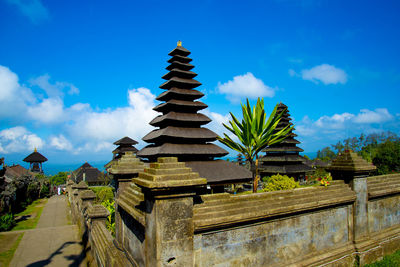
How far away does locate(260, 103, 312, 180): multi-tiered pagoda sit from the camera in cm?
2717

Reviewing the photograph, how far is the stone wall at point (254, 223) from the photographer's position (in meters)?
4.50

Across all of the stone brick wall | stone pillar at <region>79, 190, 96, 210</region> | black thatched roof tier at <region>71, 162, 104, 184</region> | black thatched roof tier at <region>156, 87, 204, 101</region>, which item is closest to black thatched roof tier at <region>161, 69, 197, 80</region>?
black thatched roof tier at <region>156, 87, 204, 101</region>

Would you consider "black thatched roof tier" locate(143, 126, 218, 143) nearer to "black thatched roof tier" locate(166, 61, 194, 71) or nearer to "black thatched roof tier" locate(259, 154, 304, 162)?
"black thatched roof tier" locate(166, 61, 194, 71)

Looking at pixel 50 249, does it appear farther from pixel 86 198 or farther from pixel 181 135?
pixel 181 135

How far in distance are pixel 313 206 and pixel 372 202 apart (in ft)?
12.0

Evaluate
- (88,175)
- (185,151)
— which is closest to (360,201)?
(185,151)

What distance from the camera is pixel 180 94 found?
652 inches

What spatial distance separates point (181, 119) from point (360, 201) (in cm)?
1061

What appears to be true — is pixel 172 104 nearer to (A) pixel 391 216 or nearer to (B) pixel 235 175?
(B) pixel 235 175

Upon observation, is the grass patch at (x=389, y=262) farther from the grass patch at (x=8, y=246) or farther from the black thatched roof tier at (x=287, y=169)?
the black thatched roof tier at (x=287, y=169)

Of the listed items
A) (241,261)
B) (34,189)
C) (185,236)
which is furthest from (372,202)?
(34,189)

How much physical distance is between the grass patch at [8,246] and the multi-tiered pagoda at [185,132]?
786 centimetres

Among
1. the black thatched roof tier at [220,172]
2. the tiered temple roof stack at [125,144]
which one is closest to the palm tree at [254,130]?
the black thatched roof tier at [220,172]

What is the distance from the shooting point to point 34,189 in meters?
29.9
